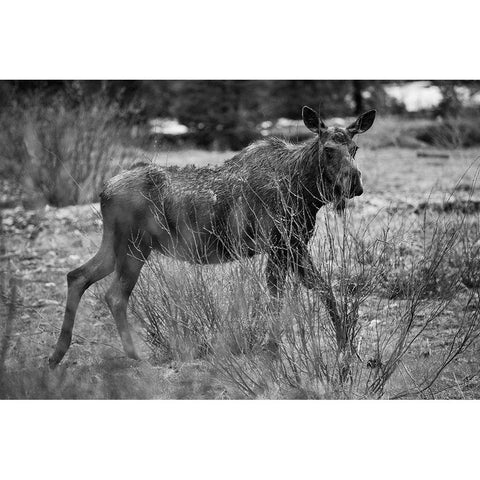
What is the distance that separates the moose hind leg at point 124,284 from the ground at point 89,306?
140 mm

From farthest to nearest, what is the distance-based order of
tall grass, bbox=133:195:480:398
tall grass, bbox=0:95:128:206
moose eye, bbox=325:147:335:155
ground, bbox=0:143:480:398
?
1. tall grass, bbox=0:95:128:206
2. ground, bbox=0:143:480:398
3. moose eye, bbox=325:147:335:155
4. tall grass, bbox=133:195:480:398

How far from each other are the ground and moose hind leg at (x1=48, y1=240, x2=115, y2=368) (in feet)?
0.74

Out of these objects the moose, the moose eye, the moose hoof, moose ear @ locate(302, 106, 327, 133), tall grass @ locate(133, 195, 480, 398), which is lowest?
the moose hoof

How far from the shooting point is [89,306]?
523 centimetres

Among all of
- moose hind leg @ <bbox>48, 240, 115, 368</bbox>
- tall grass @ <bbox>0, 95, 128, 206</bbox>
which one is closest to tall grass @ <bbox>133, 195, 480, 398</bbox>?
moose hind leg @ <bbox>48, 240, 115, 368</bbox>

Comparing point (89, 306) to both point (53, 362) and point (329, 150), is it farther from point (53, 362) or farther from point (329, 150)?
point (329, 150)

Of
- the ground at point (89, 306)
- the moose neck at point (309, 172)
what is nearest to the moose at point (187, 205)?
the moose neck at point (309, 172)

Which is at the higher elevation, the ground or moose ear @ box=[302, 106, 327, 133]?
moose ear @ box=[302, 106, 327, 133]

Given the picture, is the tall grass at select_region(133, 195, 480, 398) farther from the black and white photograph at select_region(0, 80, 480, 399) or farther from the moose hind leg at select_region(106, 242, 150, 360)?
the moose hind leg at select_region(106, 242, 150, 360)

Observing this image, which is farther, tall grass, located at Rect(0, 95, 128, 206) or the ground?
tall grass, located at Rect(0, 95, 128, 206)

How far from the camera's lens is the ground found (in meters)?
4.29

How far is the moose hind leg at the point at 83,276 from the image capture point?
443 centimetres
